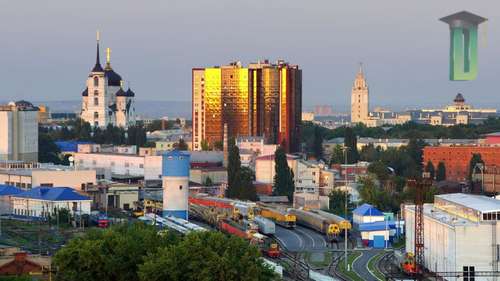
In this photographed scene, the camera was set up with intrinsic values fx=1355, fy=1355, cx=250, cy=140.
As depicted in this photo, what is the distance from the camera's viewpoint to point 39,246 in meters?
34.2

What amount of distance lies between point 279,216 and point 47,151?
31.4m

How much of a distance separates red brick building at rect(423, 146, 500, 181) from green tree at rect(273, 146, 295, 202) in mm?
13919

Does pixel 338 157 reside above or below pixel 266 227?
above

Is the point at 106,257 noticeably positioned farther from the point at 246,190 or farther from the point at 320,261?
the point at 246,190

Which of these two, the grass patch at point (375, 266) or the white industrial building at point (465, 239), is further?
the grass patch at point (375, 266)

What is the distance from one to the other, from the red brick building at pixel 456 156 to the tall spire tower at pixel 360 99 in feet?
254

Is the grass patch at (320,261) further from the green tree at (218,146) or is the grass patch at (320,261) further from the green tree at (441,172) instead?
the green tree at (218,146)

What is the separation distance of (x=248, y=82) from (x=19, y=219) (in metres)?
41.5

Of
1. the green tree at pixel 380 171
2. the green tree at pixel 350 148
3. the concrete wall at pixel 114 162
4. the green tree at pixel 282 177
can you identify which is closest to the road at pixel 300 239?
the green tree at pixel 282 177

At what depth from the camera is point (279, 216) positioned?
150 feet

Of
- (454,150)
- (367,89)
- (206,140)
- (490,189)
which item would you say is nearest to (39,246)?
(490,189)

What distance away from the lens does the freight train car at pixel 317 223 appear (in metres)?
41.0

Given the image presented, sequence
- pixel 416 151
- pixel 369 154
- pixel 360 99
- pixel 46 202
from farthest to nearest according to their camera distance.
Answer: pixel 360 99 < pixel 369 154 < pixel 416 151 < pixel 46 202

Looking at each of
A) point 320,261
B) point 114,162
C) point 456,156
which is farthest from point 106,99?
point 320,261
